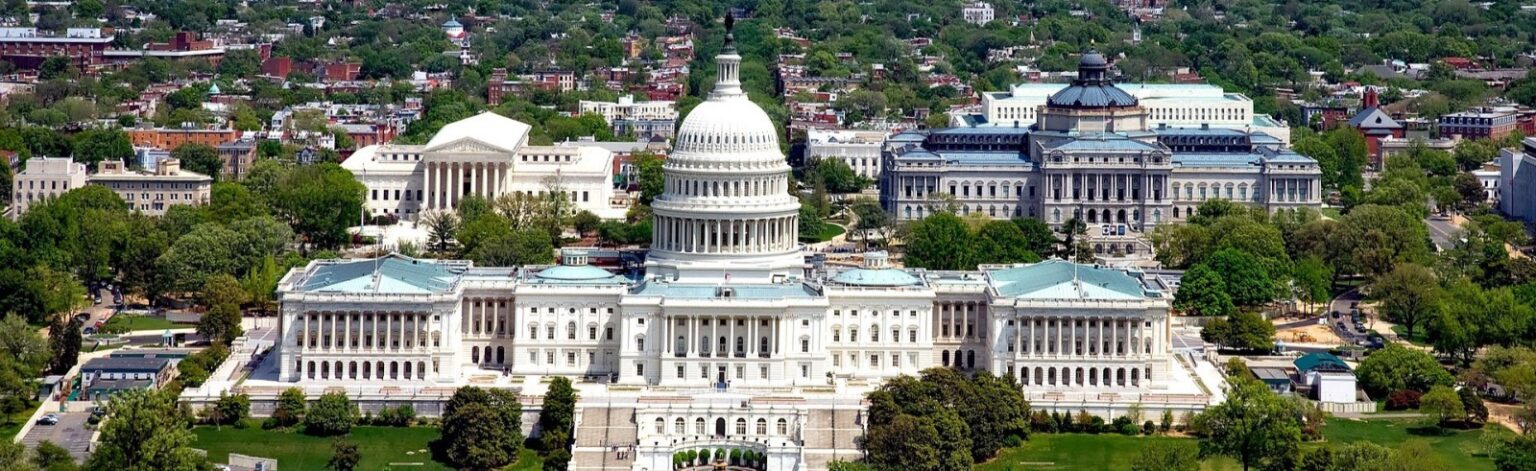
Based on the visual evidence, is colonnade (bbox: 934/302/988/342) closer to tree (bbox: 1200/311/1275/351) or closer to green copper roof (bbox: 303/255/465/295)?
tree (bbox: 1200/311/1275/351)

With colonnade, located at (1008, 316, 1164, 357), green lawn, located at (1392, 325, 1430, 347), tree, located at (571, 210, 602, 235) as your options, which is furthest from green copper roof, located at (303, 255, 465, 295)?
green lawn, located at (1392, 325, 1430, 347)

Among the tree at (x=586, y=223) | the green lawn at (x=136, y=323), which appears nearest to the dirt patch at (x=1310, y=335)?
the tree at (x=586, y=223)

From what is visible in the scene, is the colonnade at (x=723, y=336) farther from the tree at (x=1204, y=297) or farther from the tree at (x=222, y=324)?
the tree at (x=1204, y=297)

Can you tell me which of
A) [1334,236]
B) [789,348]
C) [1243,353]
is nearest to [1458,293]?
[1243,353]

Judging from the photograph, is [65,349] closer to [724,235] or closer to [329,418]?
[329,418]

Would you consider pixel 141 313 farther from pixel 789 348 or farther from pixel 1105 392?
pixel 1105 392

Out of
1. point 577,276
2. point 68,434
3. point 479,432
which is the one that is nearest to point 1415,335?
point 577,276
